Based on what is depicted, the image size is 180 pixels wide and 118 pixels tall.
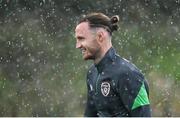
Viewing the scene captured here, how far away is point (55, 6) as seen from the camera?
9.08m

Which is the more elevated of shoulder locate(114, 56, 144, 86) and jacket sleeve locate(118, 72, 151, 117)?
shoulder locate(114, 56, 144, 86)

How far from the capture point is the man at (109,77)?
3.28 meters

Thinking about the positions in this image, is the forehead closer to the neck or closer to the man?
the man

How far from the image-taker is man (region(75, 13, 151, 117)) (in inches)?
129

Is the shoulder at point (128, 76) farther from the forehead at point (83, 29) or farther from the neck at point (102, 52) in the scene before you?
the forehead at point (83, 29)

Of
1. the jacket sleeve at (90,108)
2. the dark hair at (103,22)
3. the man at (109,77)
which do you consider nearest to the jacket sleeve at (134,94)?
the man at (109,77)

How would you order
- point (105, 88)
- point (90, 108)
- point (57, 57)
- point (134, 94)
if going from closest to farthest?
point (134, 94), point (105, 88), point (90, 108), point (57, 57)

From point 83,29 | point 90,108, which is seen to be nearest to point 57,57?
point 90,108

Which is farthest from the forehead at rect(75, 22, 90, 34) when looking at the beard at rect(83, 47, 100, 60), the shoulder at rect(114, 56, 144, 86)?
the shoulder at rect(114, 56, 144, 86)

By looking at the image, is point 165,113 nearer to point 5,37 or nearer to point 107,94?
point 5,37

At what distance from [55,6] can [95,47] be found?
5734mm

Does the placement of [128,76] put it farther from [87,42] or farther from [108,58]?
[87,42]

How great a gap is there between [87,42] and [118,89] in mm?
338

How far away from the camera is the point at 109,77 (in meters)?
3.39
